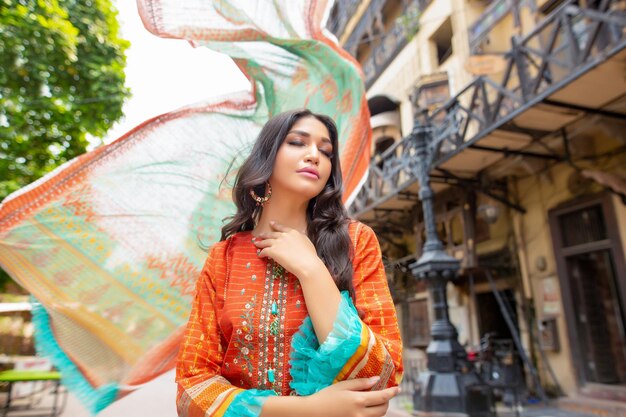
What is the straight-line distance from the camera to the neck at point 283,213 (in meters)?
1.57

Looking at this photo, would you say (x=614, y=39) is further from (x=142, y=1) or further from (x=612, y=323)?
(x=142, y=1)

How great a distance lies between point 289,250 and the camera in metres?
1.36

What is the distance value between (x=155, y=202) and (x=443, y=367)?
17.6ft

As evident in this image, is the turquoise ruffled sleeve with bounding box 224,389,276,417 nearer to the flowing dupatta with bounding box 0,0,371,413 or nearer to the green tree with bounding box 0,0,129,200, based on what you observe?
the flowing dupatta with bounding box 0,0,371,413

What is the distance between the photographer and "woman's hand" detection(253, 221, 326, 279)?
1.30m

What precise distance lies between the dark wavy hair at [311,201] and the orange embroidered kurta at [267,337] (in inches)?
2.6

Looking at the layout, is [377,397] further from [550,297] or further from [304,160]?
[550,297]

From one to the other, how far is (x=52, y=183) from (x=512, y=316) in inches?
373

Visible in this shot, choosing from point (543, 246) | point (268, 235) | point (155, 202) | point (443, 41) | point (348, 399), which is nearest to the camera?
point (348, 399)

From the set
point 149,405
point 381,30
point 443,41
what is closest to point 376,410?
point 149,405

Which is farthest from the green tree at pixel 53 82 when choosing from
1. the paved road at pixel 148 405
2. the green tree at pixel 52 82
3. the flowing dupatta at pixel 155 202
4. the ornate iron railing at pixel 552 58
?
the ornate iron railing at pixel 552 58

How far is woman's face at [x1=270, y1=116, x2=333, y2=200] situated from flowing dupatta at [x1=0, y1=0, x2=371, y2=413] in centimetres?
72

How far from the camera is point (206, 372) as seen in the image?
131 cm

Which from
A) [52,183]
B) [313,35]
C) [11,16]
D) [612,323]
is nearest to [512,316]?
[612,323]
